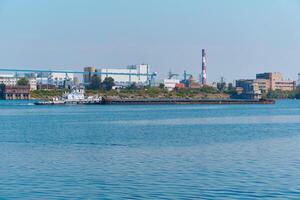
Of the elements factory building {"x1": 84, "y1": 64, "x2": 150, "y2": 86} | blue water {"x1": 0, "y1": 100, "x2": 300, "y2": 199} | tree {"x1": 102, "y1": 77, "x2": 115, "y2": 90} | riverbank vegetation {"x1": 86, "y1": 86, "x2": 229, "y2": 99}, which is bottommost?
blue water {"x1": 0, "y1": 100, "x2": 300, "y2": 199}

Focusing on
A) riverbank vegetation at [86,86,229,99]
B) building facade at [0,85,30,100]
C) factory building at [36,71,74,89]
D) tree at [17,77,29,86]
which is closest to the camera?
riverbank vegetation at [86,86,229,99]

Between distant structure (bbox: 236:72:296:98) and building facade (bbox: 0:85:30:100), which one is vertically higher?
distant structure (bbox: 236:72:296:98)

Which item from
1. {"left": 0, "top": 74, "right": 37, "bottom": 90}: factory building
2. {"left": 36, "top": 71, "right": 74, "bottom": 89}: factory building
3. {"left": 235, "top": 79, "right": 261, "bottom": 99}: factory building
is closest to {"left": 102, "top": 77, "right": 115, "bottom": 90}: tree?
{"left": 36, "top": 71, "right": 74, "bottom": 89}: factory building

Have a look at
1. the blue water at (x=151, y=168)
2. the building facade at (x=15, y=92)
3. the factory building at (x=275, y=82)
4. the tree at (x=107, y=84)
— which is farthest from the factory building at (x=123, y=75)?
the blue water at (x=151, y=168)

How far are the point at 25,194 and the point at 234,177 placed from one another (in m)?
3.63

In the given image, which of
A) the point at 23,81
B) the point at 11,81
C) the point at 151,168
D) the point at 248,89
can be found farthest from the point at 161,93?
the point at 151,168

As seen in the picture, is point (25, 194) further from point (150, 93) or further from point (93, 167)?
point (150, 93)

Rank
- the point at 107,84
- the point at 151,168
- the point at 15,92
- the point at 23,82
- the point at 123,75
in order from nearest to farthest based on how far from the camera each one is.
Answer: the point at 151,168, the point at 15,92, the point at 107,84, the point at 23,82, the point at 123,75

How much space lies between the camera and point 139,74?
117938mm

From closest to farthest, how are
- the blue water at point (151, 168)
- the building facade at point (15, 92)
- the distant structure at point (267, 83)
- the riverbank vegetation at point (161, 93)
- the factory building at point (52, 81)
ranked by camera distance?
the blue water at point (151, 168), the riverbank vegetation at point (161, 93), the building facade at point (15, 92), the distant structure at point (267, 83), the factory building at point (52, 81)

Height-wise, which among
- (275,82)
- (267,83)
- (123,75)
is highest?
(123,75)

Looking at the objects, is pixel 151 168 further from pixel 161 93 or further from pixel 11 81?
pixel 11 81

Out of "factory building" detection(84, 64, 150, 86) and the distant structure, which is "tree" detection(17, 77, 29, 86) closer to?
"factory building" detection(84, 64, 150, 86)

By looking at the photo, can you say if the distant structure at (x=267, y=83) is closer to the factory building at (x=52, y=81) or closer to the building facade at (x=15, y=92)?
the factory building at (x=52, y=81)
